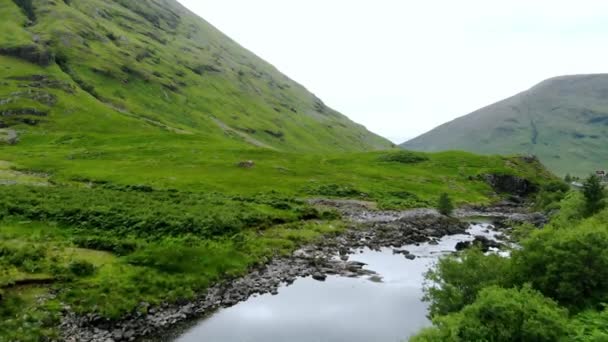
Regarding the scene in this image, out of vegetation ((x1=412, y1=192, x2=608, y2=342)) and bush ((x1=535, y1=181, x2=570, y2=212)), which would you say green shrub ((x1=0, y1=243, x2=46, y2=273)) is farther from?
bush ((x1=535, y1=181, x2=570, y2=212))

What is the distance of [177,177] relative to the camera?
333 ft

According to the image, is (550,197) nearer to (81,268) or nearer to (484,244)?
(484,244)

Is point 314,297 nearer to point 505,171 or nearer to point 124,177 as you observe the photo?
point 124,177

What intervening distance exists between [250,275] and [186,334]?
45.0 feet

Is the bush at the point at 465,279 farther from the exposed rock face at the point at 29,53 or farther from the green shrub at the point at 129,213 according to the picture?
the exposed rock face at the point at 29,53

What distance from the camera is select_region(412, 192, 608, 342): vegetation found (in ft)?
70.7

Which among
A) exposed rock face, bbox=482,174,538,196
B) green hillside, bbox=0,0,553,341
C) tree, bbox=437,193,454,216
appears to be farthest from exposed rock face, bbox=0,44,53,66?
exposed rock face, bbox=482,174,538,196

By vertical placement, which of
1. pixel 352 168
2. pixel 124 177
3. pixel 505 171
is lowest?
pixel 124 177

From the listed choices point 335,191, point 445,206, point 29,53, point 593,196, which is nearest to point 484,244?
point 593,196

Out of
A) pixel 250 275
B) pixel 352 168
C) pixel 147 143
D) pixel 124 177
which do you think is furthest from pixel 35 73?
pixel 250 275

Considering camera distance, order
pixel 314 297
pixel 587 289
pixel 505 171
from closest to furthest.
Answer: pixel 587 289 < pixel 314 297 < pixel 505 171

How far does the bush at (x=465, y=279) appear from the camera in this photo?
Result: 3078 cm

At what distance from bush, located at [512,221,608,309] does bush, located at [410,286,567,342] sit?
502 centimetres

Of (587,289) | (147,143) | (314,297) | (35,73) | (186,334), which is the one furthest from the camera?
(35,73)
